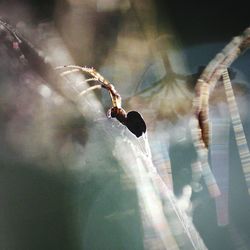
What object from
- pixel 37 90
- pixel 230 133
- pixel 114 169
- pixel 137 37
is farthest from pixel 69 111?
pixel 230 133

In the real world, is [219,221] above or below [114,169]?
below

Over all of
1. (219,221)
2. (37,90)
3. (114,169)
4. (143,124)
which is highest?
(37,90)

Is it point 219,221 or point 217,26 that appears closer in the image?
point 219,221

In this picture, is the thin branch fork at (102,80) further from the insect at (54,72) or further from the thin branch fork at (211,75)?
the thin branch fork at (211,75)

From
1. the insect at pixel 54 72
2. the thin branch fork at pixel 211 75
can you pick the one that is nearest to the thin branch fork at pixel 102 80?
the insect at pixel 54 72

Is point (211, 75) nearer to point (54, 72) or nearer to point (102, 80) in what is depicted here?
point (102, 80)

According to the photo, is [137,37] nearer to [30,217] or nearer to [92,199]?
[92,199]

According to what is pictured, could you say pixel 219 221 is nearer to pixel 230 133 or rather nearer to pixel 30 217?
pixel 230 133

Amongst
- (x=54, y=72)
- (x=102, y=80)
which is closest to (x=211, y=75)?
(x=102, y=80)

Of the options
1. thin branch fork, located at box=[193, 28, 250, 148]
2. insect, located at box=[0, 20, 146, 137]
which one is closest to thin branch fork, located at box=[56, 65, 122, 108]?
insect, located at box=[0, 20, 146, 137]

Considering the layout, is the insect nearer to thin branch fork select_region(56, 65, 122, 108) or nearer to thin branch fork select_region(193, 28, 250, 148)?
thin branch fork select_region(56, 65, 122, 108)

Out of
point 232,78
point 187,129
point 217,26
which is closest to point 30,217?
point 187,129
